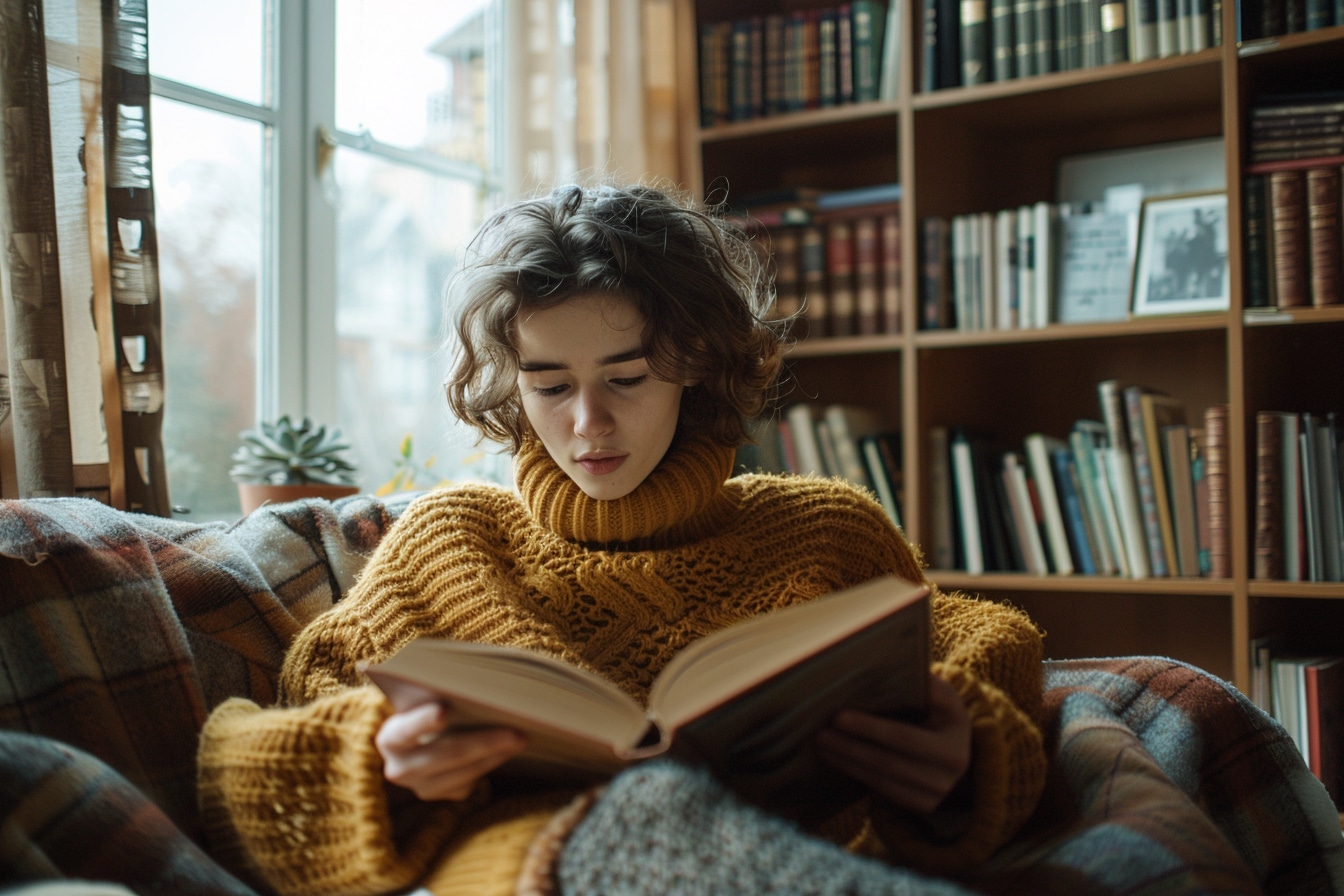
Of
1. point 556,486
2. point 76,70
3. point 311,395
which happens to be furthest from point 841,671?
point 311,395

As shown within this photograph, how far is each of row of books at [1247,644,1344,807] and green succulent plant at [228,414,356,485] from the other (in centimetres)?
151

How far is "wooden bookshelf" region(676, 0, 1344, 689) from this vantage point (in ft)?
→ 5.80

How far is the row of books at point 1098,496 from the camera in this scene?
72.1 inches

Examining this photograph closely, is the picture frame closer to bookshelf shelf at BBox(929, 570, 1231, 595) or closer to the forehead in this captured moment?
bookshelf shelf at BBox(929, 570, 1231, 595)

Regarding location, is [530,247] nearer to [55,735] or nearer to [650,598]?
[650,598]

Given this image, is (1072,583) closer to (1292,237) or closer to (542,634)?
(1292,237)

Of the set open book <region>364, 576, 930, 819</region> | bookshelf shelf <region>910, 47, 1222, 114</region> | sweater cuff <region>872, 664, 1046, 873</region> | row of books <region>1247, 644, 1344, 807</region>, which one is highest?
bookshelf shelf <region>910, 47, 1222, 114</region>

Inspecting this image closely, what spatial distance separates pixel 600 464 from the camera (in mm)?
997

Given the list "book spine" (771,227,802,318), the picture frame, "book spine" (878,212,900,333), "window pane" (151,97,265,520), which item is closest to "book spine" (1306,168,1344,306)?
the picture frame

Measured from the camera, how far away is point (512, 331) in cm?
101

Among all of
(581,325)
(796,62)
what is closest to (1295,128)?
(796,62)

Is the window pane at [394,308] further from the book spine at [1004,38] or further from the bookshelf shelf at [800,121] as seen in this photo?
the book spine at [1004,38]

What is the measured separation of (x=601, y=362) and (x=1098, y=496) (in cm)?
127

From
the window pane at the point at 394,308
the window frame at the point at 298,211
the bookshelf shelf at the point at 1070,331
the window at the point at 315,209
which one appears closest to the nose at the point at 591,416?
the window at the point at 315,209
